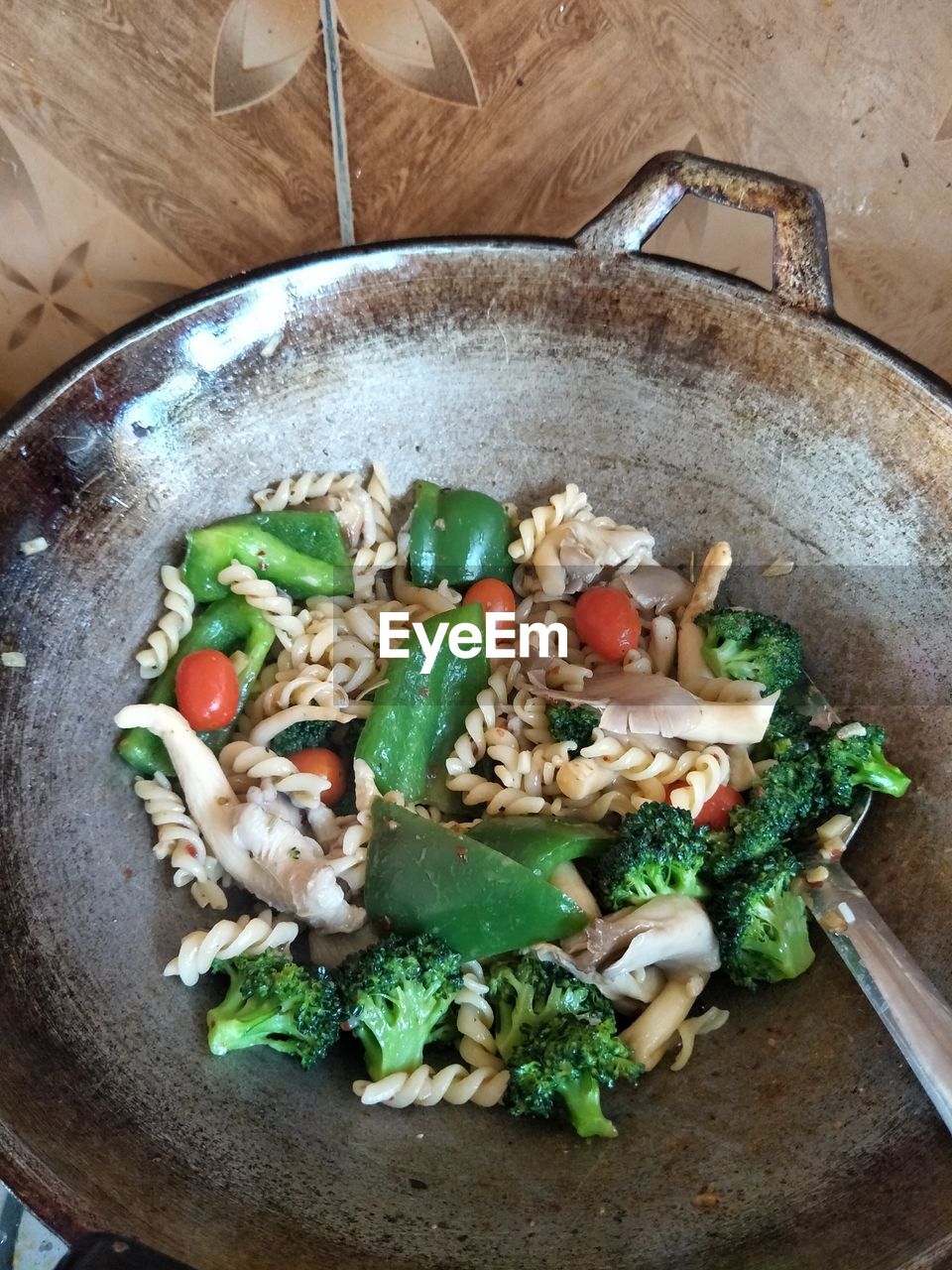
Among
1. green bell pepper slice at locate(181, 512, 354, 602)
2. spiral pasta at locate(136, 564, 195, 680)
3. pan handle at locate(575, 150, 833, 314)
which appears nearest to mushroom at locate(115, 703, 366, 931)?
spiral pasta at locate(136, 564, 195, 680)

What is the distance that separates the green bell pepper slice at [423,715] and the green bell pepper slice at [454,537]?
195 mm

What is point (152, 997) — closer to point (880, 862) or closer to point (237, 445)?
point (237, 445)

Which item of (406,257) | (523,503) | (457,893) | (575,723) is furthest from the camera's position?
(523,503)

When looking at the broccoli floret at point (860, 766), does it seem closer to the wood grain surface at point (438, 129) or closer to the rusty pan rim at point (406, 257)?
the rusty pan rim at point (406, 257)

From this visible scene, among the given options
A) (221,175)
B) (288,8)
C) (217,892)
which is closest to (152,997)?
(217,892)

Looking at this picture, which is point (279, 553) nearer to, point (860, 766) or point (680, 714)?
point (680, 714)

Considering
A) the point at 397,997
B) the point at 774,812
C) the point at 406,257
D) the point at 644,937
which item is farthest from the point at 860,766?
the point at 406,257

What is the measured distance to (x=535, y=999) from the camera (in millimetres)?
1844

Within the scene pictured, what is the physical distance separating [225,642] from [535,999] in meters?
1.05

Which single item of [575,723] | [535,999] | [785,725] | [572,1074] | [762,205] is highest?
[762,205]

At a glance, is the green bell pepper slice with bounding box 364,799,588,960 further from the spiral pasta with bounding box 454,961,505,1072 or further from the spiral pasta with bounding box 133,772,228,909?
the spiral pasta with bounding box 133,772,228,909

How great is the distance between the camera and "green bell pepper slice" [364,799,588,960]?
1.80 metres

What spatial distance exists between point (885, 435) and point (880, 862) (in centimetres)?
92

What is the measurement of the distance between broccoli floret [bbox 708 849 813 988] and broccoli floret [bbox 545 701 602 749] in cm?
43
